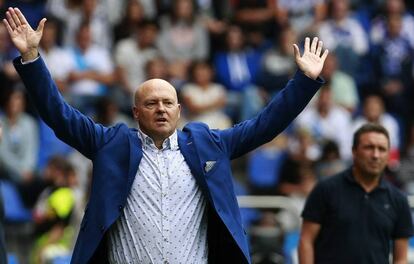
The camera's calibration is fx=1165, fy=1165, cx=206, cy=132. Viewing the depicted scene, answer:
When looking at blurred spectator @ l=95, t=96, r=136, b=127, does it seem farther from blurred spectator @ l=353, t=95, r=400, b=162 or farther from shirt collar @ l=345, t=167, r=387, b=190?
shirt collar @ l=345, t=167, r=387, b=190

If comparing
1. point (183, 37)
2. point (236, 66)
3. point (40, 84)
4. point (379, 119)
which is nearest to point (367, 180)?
point (40, 84)

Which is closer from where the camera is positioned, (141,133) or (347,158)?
(141,133)

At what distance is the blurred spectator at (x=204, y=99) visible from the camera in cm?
1480

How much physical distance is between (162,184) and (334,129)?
28.2 ft

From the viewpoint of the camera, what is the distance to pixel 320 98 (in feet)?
49.5

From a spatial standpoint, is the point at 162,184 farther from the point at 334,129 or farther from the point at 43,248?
the point at 334,129

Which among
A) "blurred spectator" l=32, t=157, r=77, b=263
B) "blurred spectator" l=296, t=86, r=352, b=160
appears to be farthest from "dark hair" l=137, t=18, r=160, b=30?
"blurred spectator" l=32, t=157, r=77, b=263

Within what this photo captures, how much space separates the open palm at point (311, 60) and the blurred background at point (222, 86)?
484cm

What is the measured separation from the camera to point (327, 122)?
15.0 m

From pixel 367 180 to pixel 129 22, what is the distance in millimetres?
8631

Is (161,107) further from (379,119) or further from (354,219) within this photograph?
(379,119)

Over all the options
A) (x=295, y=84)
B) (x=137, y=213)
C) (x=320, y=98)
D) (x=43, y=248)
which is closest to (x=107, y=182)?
(x=137, y=213)

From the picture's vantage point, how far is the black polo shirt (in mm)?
8047

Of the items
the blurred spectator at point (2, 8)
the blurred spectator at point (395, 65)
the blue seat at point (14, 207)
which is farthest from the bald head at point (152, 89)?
the blurred spectator at point (395, 65)
